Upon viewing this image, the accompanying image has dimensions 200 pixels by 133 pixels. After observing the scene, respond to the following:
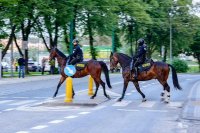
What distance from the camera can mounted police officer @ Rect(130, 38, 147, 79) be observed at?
21.0 meters

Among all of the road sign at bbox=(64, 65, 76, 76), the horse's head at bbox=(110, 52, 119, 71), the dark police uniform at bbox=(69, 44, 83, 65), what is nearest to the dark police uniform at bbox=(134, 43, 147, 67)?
the horse's head at bbox=(110, 52, 119, 71)

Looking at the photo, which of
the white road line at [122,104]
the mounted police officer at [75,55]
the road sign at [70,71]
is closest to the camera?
the white road line at [122,104]

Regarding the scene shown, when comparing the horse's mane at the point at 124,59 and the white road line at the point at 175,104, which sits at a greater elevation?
the horse's mane at the point at 124,59

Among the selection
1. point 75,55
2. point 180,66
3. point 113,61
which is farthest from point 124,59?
point 180,66

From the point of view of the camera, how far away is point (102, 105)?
19.7 metres

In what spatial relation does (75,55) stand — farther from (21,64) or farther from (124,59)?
(21,64)

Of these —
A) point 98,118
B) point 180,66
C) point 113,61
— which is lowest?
point 98,118

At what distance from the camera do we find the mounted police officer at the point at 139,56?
21.0 metres

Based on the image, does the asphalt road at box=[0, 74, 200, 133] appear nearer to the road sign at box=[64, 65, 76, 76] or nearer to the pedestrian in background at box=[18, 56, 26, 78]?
the road sign at box=[64, 65, 76, 76]

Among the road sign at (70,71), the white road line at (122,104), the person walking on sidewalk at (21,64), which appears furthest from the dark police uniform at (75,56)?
the person walking on sidewalk at (21,64)

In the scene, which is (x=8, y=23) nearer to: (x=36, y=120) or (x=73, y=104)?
(x=73, y=104)

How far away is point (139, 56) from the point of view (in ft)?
69.6

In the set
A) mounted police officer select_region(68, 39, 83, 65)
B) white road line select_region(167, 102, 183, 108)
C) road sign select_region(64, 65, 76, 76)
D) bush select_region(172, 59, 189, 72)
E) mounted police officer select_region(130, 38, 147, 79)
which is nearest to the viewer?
white road line select_region(167, 102, 183, 108)

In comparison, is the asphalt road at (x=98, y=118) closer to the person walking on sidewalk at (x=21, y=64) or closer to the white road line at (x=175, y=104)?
the white road line at (x=175, y=104)
